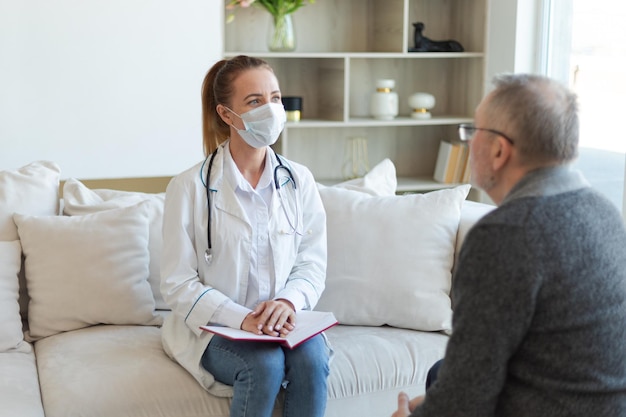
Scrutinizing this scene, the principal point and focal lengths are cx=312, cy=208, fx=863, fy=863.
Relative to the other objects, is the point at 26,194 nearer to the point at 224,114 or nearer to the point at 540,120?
the point at 224,114

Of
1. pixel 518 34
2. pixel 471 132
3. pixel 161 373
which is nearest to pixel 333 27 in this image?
pixel 518 34

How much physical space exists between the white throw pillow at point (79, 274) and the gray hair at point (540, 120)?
138 cm

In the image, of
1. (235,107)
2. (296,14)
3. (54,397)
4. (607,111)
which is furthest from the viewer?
(296,14)

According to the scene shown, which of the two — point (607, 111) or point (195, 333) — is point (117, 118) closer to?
point (195, 333)

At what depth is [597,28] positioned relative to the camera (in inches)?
139

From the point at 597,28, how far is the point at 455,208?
140 cm

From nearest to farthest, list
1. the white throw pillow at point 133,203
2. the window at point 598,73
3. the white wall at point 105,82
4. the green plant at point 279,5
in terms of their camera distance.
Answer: the white throw pillow at point 133,203, the white wall at point 105,82, the window at point 598,73, the green plant at point 279,5

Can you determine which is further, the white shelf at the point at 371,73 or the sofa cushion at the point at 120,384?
the white shelf at the point at 371,73

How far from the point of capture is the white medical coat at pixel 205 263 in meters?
2.13

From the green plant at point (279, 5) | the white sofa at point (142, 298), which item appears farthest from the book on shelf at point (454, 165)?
the white sofa at point (142, 298)

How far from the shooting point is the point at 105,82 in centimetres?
333

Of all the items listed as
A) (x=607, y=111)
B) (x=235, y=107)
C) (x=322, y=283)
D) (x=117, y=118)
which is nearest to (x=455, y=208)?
(x=322, y=283)

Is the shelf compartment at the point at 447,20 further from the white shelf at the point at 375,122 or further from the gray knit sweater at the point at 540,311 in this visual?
the gray knit sweater at the point at 540,311

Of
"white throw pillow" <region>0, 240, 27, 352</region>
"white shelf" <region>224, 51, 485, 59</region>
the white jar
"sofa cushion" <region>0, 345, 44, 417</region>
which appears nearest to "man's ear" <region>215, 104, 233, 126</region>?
"white throw pillow" <region>0, 240, 27, 352</region>
